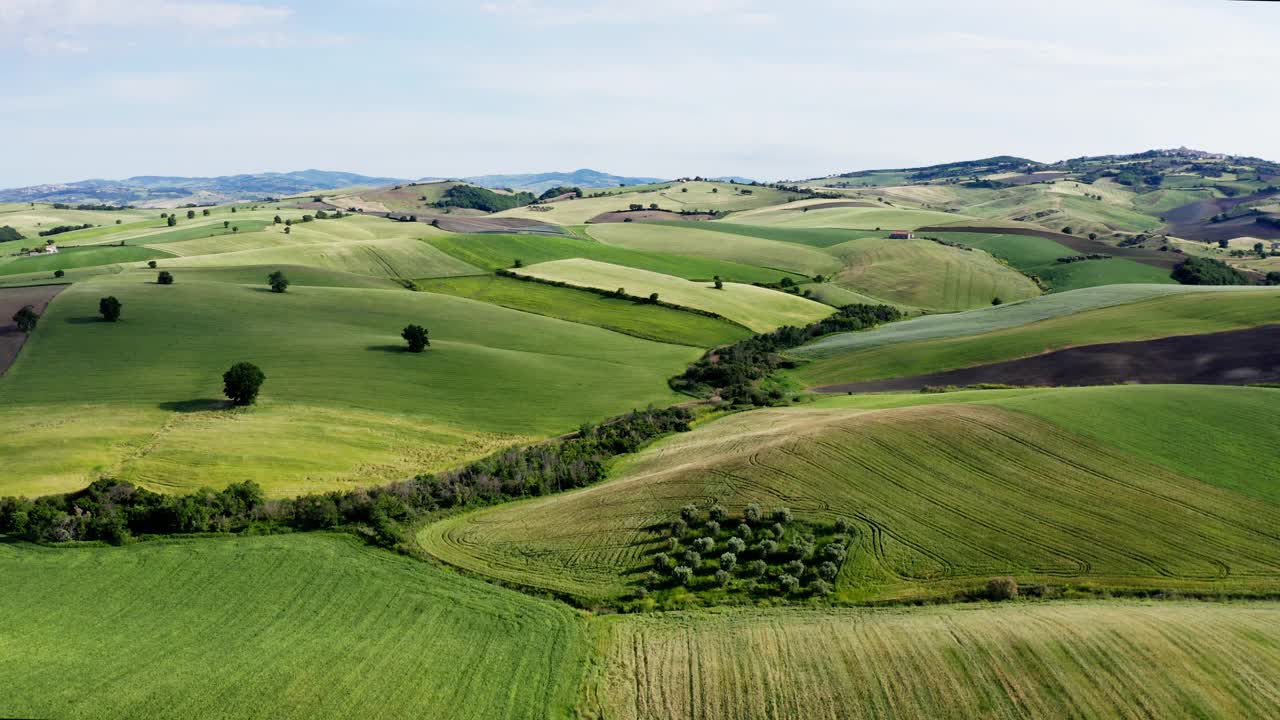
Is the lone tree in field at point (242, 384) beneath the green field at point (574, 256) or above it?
beneath

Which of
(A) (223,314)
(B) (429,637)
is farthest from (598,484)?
(A) (223,314)

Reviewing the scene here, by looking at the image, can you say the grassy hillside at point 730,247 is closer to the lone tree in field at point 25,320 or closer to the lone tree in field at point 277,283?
the lone tree in field at point 277,283

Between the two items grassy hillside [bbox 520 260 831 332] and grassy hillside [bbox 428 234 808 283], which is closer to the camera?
grassy hillside [bbox 520 260 831 332]

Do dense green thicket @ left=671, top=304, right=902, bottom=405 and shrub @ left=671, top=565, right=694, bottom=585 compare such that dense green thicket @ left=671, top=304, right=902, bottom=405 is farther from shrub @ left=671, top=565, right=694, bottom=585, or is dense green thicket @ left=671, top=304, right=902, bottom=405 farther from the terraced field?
shrub @ left=671, top=565, right=694, bottom=585

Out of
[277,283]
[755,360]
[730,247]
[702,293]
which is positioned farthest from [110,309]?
[730,247]

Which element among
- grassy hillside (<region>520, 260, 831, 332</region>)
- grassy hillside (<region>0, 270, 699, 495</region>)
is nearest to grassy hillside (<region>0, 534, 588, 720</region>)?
grassy hillside (<region>0, 270, 699, 495</region>)

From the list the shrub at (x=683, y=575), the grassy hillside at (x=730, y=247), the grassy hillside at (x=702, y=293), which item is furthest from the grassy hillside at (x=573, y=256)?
the shrub at (x=683, y=575)
